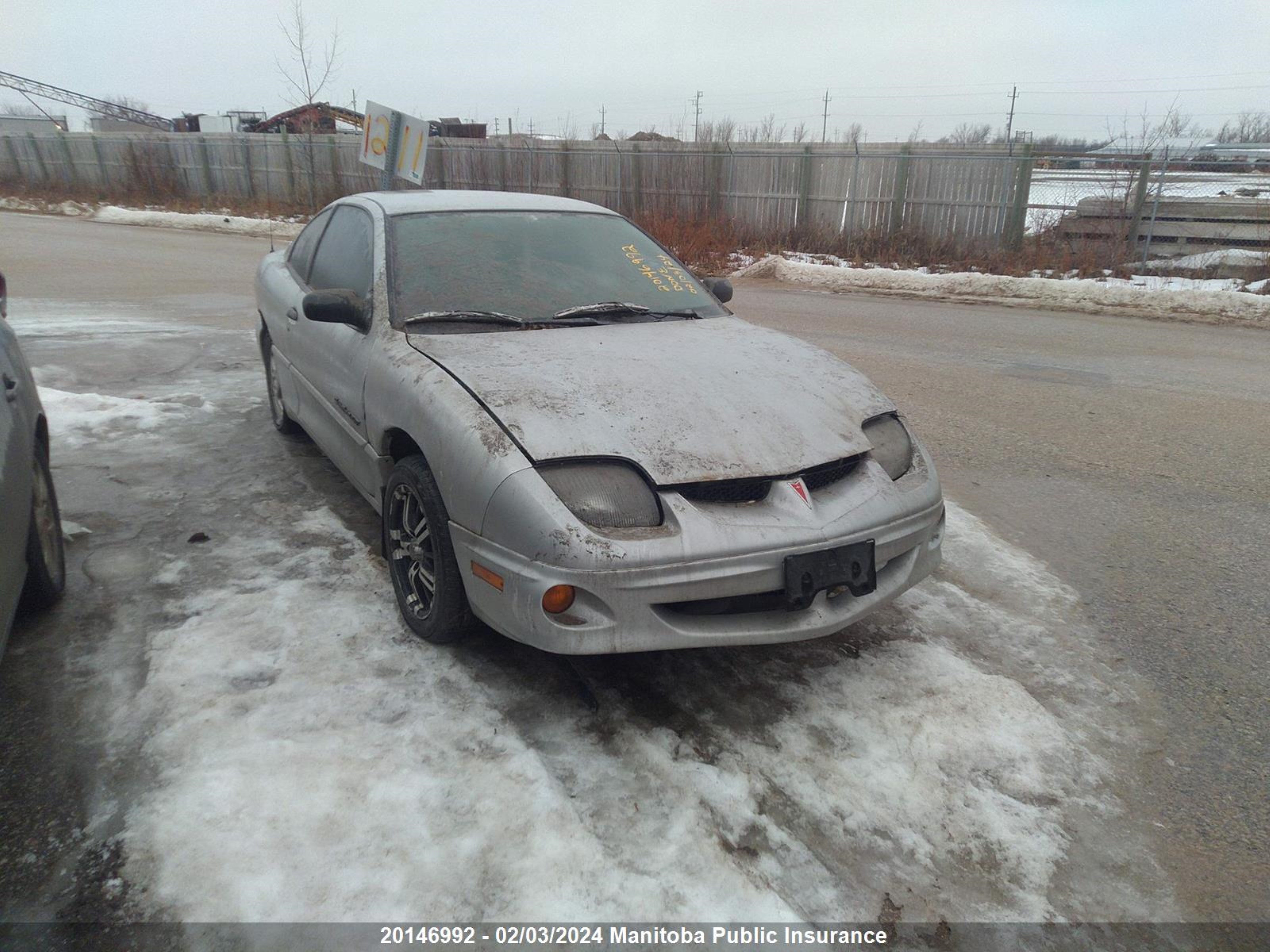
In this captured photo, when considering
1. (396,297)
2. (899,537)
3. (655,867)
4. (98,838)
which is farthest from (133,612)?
(899,537)

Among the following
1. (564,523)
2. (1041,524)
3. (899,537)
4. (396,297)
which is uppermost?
(396,297)

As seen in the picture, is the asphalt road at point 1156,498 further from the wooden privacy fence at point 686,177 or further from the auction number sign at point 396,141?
the wooden privacy fence at point 686,177

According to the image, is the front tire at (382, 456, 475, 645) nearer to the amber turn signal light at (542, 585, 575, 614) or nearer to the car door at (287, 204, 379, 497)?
the car door at (287, 204, 379, 497)

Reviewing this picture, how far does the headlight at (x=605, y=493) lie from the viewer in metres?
2.56

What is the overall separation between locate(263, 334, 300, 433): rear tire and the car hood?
2343mm

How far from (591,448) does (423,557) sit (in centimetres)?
86

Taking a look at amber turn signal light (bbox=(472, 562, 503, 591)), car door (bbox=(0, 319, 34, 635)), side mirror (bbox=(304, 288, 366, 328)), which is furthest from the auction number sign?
amber turn signal light (bbox=(472, 562, 503, 591))

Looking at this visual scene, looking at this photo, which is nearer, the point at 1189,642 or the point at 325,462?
the point at 1189,642

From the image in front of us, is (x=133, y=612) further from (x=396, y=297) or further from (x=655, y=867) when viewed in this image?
(x=655, y=867)

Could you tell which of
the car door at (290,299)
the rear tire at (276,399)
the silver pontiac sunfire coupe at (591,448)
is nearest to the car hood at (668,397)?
the silver pontiac sunfire coupe at (591,448)

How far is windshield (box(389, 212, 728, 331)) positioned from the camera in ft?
12.1

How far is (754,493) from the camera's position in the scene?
2.75 metres

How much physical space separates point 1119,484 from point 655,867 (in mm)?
4130

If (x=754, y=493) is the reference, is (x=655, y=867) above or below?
below
